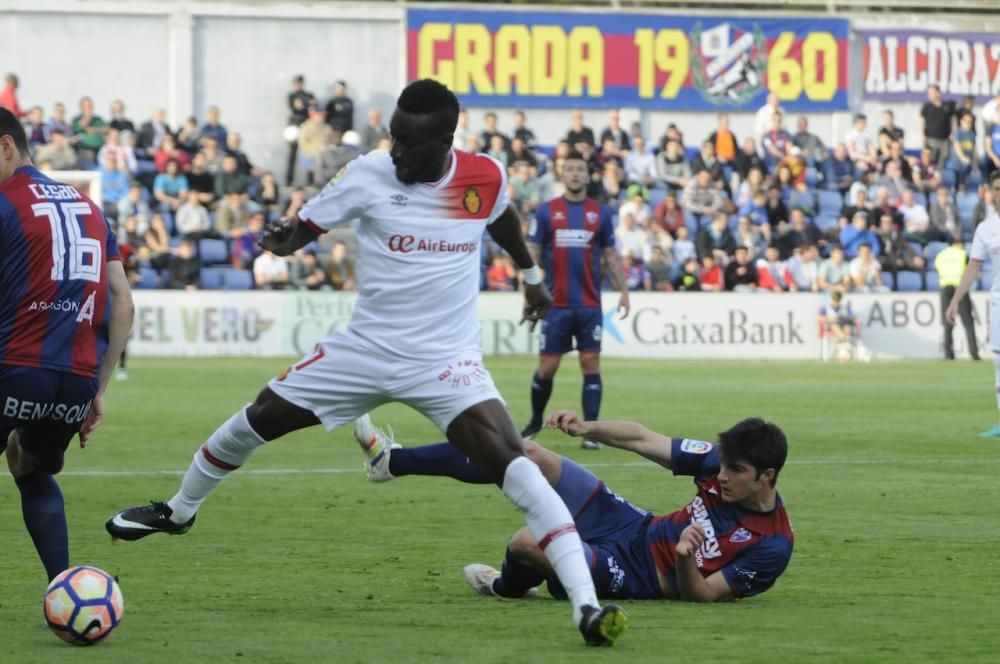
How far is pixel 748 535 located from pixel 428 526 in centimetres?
332

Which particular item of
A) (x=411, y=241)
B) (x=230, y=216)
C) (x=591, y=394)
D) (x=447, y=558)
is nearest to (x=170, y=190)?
(x=230, y=216)

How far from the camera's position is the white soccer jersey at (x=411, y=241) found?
7152 millimetres

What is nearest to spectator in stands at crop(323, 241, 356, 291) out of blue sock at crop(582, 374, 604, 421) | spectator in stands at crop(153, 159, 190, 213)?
spectator in stands at crop(153, 159, 190, 213)

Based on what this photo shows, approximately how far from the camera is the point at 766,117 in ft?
123

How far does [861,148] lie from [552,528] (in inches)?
1264

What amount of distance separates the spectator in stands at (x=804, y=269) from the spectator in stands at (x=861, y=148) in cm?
463

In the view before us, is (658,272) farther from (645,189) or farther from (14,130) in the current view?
(14,130)

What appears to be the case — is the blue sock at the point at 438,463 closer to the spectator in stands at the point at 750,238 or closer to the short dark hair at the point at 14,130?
the short dark hair at the point at 14,130

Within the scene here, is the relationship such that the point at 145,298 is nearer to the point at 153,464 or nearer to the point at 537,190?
the point at 537,190

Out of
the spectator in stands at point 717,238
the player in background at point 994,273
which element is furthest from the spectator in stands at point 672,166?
the player in background at point 994,273

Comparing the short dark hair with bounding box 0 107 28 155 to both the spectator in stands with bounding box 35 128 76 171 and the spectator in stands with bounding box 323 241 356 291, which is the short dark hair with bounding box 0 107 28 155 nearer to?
the spectator in stands with bounding box 323 241 356 291

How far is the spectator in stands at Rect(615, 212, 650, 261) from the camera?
3234 cm

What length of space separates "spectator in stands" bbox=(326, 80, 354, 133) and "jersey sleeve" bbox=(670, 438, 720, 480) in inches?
1100

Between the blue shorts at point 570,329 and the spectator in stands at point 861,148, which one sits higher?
the spectator in stands at point 861,148
